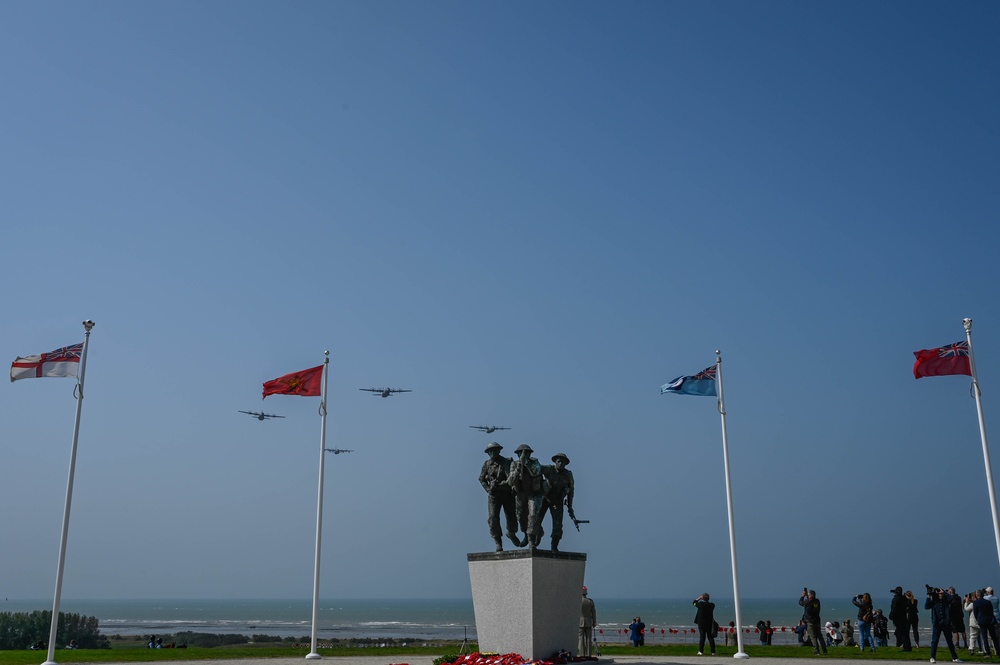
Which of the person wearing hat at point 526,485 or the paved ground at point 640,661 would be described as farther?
the paved ground at point 640,661

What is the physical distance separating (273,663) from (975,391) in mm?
17831

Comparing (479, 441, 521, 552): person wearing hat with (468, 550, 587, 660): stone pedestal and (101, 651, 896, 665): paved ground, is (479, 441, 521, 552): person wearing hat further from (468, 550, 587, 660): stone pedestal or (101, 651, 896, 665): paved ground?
(101, 651, 896, 665): paved ground

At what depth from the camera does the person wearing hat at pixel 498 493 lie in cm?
1905

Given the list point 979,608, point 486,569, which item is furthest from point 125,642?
point 979,608

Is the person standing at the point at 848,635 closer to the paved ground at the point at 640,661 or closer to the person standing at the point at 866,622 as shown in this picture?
the person standing at the point at 866,622

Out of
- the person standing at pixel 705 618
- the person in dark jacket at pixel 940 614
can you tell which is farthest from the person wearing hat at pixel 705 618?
the person in dark jacket at pixel 940 614

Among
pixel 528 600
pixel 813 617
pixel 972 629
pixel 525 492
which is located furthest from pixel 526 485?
pixel 972 629

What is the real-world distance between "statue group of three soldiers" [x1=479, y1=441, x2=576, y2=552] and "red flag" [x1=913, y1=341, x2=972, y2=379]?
376 inches

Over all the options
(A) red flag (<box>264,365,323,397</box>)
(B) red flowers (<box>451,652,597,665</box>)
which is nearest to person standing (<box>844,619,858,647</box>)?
(B) red flowers (<box>451,652,597,665</box>)

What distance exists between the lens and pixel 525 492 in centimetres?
1895

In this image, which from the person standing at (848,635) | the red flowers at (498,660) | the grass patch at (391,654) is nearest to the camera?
the red flowers at (498,660)

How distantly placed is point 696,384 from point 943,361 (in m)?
6.38

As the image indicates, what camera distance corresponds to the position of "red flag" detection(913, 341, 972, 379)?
22109mm

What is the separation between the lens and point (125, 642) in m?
48.0
